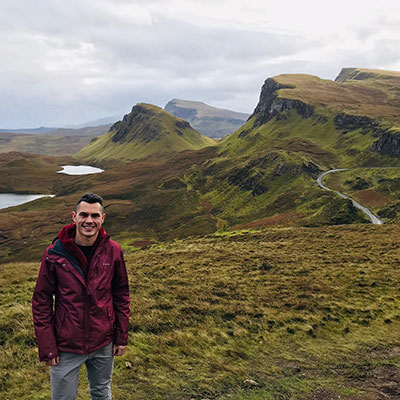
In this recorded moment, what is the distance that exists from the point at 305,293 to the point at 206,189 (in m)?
120

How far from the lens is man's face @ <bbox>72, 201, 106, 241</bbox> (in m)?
5.65

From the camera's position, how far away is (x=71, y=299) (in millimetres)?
5551

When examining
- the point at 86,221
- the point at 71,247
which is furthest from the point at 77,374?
the point at 86,221

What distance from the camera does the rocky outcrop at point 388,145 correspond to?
118 m

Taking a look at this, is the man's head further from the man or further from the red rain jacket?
the red rain jacket

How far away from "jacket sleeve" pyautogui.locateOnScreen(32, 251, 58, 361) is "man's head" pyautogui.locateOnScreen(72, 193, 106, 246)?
28.8 inches

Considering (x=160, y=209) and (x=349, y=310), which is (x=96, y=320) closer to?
(x=349, y=310)

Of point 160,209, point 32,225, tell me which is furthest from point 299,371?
point 32,225

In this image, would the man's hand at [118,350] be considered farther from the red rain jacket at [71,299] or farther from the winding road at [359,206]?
the winding road at [359,206]

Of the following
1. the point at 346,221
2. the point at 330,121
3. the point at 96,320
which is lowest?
the point at 346,221

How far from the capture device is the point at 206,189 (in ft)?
454

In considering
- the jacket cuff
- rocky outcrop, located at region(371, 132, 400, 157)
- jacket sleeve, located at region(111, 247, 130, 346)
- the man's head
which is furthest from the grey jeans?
rocky outcrop, located at region(371, 132, 400, 157)

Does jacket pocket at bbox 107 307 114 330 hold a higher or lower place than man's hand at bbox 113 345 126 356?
higher

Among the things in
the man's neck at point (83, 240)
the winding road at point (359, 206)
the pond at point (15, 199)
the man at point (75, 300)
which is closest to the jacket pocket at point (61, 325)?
the man at point (75, 300)
